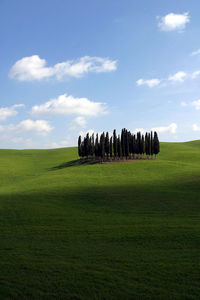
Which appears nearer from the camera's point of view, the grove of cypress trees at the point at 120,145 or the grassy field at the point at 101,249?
the grassy field at the point at 101,249

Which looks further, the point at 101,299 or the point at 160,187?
the point at 160,187

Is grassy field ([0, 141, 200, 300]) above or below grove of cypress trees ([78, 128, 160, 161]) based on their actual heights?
below

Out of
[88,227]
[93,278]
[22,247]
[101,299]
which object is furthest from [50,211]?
[101,299]

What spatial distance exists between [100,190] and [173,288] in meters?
23.3

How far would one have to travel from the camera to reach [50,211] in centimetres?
2252

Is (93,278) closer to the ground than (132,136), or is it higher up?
closer to the ground

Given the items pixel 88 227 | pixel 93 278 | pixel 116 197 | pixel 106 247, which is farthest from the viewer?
pixel 116 197

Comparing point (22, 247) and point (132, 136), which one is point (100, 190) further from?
point (132, 136)

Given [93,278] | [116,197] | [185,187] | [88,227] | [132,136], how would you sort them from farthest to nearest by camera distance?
[132,136] → [185,187] → [116,197] → [88,227] → [93,278]

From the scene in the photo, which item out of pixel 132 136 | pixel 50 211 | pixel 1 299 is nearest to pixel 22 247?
pixel 1 299

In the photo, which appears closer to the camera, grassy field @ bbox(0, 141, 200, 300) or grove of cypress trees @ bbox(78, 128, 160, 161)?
grassy field @ bbox(0, 141, 200, 300)

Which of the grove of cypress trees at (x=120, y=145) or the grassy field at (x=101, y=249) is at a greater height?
the grove of cypress trees at (x=120, y=145)

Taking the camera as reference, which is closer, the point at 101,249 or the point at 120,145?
the point at 101,249

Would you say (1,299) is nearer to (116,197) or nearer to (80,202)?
(80,202)
